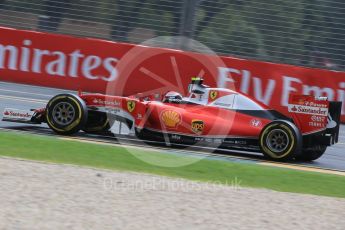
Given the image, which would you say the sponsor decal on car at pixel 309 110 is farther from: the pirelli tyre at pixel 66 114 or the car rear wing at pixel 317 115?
the pirelli tyre at pixel 66 114

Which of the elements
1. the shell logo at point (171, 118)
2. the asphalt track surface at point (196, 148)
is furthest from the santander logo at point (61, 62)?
the shell logo at point (171, 118)

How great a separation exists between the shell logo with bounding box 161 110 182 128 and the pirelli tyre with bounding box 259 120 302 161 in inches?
49.2

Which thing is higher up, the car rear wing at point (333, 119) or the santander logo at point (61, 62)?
the santander logo at point (61, 62)

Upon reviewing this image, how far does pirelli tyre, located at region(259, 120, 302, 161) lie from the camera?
9.52 metres

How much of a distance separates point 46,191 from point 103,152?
291cm

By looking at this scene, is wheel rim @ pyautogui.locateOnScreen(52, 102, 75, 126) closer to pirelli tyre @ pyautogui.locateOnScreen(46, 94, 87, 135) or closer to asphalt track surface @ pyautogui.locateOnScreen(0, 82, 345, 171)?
pirelli tyre @ pyautogui.locateOnScreen(46, 94, 87, 135)

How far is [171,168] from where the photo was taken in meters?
8.02

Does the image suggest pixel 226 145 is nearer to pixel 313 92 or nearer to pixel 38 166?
pixel 38 166

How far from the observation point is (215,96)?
33.0ft

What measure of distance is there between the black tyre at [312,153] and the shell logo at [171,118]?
6.25 feet

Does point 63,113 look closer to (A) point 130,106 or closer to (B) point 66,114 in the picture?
(B) point 66,114

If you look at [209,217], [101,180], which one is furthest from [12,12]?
[209,217]

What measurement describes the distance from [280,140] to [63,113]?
324 cm

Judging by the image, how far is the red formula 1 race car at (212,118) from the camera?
9789 millimetres
